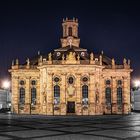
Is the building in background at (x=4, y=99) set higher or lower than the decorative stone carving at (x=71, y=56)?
lower

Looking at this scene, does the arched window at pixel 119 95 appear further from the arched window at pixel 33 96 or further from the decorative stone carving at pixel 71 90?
the arched window at pixel 33 96

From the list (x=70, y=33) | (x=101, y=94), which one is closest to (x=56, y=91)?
(x=101, y=94)

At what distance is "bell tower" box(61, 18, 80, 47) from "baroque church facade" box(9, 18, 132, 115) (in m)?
6.31

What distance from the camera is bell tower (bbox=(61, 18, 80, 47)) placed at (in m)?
89.9

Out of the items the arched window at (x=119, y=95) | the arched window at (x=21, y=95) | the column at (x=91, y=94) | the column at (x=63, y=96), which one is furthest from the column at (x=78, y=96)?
the arched window at (x=21, y=95)

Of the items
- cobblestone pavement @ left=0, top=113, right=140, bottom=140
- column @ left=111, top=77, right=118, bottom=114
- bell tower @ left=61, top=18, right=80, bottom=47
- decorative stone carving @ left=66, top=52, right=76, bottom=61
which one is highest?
bell tower @ left=61, top=18, right=80, bottom=47

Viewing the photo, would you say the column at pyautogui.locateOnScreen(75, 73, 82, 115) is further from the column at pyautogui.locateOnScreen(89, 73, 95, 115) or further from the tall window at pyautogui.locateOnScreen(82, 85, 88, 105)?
the column at pyautogui.locateOnScreen(89, 73, 95, 115)

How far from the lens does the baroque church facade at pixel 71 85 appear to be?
74000mm

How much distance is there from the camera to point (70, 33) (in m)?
91.2

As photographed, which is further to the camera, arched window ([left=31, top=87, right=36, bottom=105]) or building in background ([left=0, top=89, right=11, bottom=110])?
building in background ([left=0, top=89, right=11, bottom=110])

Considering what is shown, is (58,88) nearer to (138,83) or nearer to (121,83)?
(121,83)

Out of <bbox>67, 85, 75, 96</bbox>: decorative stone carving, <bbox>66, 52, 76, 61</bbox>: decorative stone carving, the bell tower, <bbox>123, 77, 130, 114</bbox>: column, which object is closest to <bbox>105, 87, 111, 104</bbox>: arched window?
<bbox>123, 77, 130, 114</bbox>: column

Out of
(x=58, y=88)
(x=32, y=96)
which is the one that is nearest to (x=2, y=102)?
(x=32, y=96)

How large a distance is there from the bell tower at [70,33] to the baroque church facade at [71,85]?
631 centimetres
